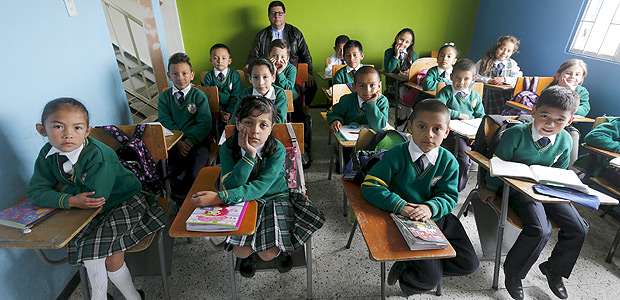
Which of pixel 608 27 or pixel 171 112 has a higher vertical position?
pixel 608 27

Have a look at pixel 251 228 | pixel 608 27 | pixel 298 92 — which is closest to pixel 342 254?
pixel 251 228

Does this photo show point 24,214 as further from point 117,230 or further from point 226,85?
point 226,85

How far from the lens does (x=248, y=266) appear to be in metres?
1.50

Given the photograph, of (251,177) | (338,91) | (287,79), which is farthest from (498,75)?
(251,177)

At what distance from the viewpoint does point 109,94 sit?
2129mm

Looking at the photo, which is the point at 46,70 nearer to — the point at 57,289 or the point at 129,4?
the point at 57,289

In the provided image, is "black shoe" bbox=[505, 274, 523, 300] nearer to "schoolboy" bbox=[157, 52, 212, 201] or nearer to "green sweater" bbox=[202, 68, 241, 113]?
"schoolboy" bbox=[157, 52, 212, 201]

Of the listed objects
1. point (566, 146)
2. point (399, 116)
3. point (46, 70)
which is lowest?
point (399, 116)

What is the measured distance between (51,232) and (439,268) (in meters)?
1.59

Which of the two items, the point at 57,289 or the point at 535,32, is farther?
the point at 535,32

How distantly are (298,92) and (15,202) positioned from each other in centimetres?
271

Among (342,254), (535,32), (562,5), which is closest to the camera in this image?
(342,254)

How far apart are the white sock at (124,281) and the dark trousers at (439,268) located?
52.0 inches

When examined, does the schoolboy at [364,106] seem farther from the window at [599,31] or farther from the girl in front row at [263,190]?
the window at [599,31]
